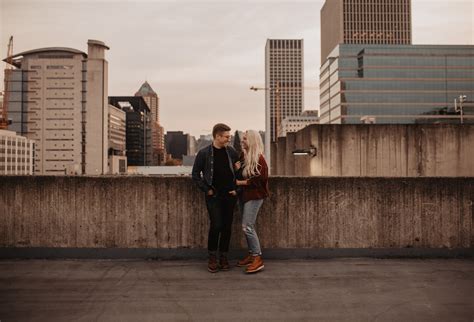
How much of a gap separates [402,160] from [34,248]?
10458 mm

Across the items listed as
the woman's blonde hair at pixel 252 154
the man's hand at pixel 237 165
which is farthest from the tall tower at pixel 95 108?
the woman's blonde hair at pixel 252 154

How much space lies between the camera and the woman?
528 centimetres

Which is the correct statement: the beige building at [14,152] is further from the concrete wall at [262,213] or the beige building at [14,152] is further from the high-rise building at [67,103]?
the concrete wall at [262,213]

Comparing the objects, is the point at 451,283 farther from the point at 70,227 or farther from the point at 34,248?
the point at 34,248

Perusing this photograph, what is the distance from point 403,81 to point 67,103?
395 ft

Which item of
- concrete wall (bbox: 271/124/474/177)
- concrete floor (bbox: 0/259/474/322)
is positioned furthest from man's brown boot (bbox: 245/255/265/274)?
concrete wall (bbox: 271/124/474/177)

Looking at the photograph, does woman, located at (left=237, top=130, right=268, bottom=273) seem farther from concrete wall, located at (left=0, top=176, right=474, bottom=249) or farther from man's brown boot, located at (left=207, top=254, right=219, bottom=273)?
concrete wall, located at (left=0, top=176, right=474, bottom=249)

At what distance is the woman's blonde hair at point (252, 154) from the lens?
17.3 feet

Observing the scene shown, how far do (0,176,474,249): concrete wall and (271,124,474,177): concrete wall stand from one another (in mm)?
5881

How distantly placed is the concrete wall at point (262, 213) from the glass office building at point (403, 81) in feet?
371

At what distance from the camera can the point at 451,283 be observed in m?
4.83

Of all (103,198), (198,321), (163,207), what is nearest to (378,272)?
(198,321)

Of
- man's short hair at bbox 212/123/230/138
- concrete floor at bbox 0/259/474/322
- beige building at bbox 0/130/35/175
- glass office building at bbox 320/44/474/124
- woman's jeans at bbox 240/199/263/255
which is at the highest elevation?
glass office building at bbox 320/44/474/124

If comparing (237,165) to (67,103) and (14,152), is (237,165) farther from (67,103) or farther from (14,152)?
(14,152)
